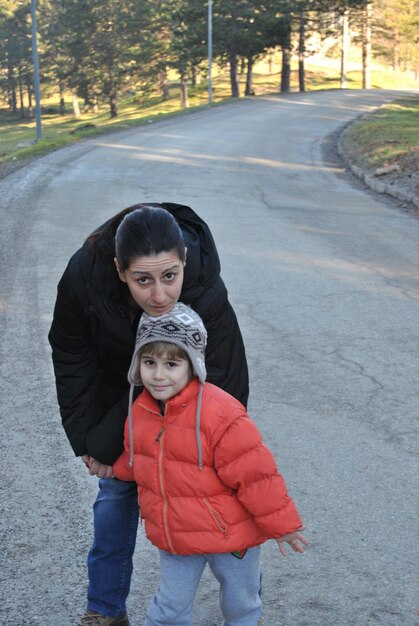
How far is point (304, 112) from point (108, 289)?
3302 centimetres

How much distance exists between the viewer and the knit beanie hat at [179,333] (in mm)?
2518

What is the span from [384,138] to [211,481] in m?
19.7

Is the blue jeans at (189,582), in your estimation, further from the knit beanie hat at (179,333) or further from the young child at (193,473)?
the knit beanie hat at (179,333)

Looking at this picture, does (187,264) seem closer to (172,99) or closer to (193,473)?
(193,473)

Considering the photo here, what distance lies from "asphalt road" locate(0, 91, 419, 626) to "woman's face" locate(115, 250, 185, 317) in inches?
51.6

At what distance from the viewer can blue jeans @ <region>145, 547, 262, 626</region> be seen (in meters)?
2.60

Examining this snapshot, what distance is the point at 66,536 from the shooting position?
12.8 ft

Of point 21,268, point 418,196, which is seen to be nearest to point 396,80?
point 418,196

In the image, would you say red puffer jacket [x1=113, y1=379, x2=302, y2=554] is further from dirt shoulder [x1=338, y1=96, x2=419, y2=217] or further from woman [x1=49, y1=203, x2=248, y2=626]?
dirt shoulder [x1=338, y1=96, x2=419, y2=217]

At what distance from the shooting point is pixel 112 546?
3.02 meters

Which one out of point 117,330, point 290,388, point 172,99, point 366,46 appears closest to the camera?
point 117,330

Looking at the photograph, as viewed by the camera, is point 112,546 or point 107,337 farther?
point 112,546

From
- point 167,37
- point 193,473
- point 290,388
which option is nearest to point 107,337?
point 193,473

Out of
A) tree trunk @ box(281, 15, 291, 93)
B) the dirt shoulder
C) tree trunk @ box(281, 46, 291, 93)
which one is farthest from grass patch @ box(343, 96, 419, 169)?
tree trunk @ box(281, 46, 291, 93)
